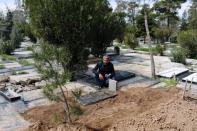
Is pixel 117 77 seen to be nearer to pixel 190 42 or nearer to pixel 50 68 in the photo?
pixel 50 68

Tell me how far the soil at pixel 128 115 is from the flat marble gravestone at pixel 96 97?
209 millimetres

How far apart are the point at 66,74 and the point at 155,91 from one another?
12.8 ft

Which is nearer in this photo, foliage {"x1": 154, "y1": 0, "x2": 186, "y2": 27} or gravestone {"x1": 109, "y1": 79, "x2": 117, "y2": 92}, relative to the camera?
gravestone {"x1": 109, "y1": 79, "x2": 117, "y2": 92}

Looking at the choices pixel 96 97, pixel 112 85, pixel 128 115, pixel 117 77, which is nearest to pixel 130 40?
pixel 117 77

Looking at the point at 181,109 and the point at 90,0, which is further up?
the point at 90,0

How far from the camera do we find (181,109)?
6.13m

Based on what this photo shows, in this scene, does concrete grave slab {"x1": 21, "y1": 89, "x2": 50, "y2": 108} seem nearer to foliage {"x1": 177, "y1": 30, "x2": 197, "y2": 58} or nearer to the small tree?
the small tree

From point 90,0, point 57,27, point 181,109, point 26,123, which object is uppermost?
→ point 90,0

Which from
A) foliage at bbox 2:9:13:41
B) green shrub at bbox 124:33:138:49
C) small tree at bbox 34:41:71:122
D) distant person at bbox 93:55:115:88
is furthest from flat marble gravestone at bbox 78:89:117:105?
foliage at bbox 2:9:13:41

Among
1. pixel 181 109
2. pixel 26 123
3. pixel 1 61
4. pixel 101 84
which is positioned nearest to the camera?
pixel 181 109

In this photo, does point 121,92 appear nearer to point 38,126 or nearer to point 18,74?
point 38,126

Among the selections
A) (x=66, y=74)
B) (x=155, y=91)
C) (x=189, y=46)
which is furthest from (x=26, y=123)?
(x=189, y=46)

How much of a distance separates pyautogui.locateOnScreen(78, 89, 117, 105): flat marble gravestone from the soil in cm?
21

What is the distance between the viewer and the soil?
565 centimetres
